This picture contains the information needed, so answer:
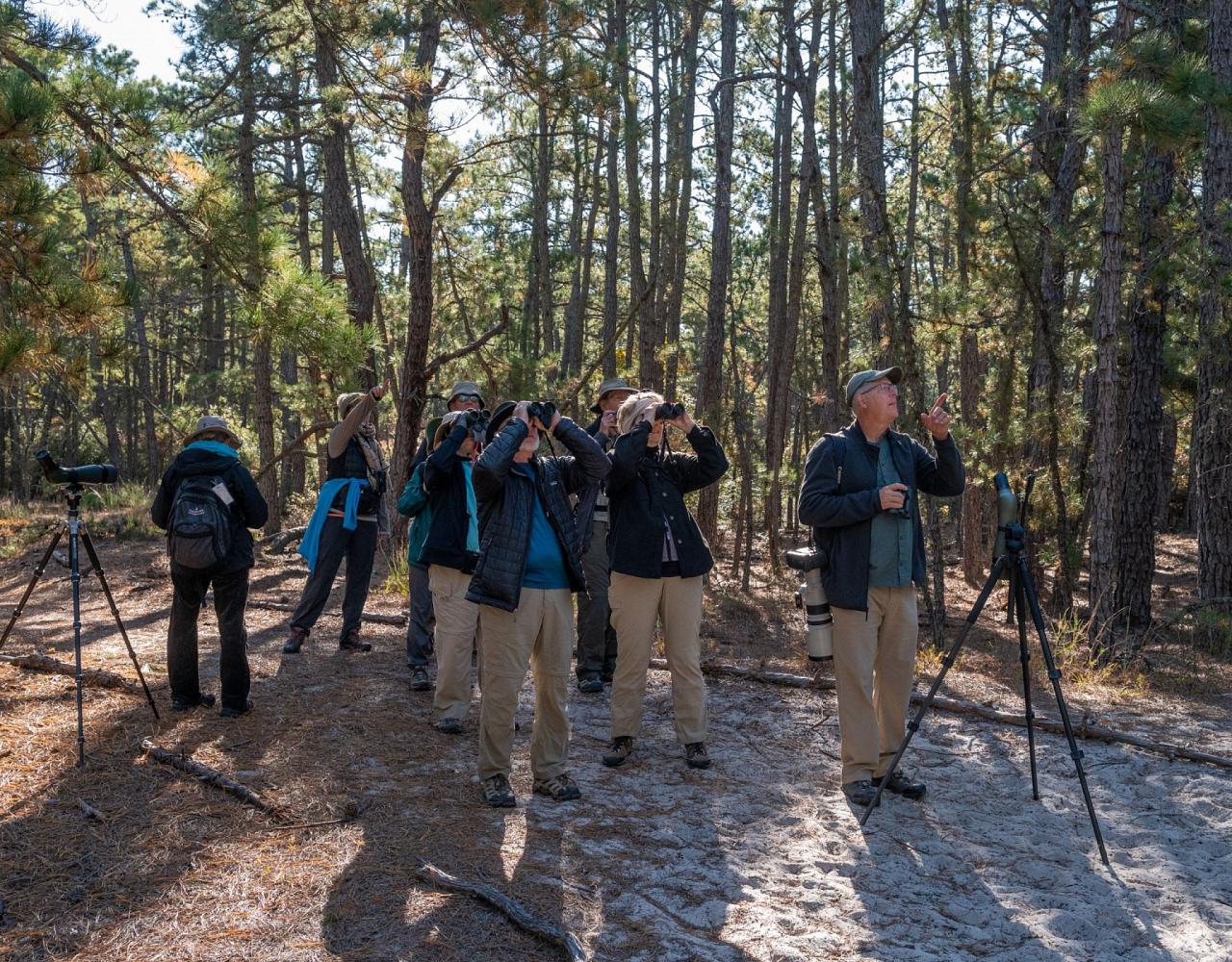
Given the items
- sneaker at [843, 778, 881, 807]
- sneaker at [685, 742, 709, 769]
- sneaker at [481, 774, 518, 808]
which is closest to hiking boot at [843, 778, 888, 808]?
sneaker at [843, 778, 881, 807]

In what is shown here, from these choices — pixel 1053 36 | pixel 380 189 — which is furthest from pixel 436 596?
pixel 380 189

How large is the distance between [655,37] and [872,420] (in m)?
15.4

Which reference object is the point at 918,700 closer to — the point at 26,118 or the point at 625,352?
the point at 26,118

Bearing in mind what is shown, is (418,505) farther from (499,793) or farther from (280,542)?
(280,542)

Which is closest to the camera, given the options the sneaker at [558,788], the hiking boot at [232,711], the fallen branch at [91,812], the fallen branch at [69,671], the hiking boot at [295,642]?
the fallen branch at [91,812]

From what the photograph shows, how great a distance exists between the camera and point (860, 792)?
5.12 m

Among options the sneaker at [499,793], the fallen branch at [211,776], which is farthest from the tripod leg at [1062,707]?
the fallen branch at [211,776]

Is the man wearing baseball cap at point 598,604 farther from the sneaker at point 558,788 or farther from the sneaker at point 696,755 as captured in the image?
the sneaker at point 558,788

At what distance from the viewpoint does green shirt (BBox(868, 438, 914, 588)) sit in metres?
5.07

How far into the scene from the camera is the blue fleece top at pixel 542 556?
496cm

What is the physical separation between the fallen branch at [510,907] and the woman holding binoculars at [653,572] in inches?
69.5

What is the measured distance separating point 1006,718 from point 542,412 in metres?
3.58

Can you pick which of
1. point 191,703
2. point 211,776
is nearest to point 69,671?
point 191,703

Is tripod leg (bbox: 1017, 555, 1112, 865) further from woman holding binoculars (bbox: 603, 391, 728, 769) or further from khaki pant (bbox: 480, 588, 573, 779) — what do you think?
khaki pant (bbox: 480, 588, 573, 779)
